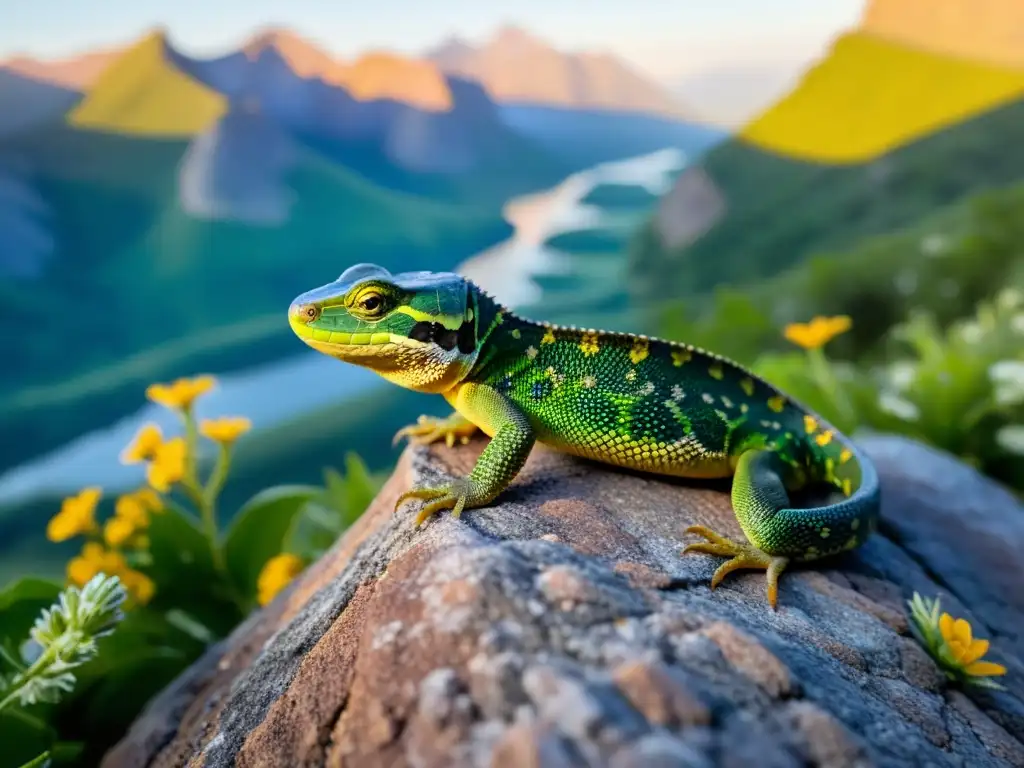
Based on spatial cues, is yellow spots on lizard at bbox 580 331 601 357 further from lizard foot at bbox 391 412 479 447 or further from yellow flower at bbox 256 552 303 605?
yellow flower at bbox 256 552 303 605

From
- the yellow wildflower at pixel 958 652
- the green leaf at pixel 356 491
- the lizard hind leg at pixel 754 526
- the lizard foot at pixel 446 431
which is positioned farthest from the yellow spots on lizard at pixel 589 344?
the green leaf at pixel 356 491

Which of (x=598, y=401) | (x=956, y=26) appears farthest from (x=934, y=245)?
(x=598, y=401)

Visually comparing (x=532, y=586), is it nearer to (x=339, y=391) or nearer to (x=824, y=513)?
(x=824, y=513)

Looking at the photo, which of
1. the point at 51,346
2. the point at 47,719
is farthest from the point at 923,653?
the point at 51,346

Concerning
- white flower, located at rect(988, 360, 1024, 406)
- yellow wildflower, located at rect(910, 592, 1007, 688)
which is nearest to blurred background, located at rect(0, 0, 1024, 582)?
white flower, located at rect(988, 360, 1024, 406)

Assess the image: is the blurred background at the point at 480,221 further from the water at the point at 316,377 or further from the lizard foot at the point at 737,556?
the lizard foot at the point at 737,556
